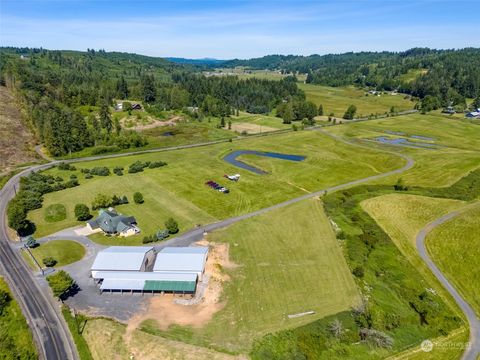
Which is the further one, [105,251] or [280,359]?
[105,251]

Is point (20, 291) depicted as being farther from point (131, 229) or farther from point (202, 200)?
point (202, 200)

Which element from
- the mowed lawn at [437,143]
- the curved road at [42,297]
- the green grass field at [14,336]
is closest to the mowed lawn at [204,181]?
the curved road at [42,297]

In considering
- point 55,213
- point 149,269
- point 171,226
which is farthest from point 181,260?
point 55,213

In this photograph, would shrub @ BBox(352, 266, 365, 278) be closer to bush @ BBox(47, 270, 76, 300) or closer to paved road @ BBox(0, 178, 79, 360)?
paved road @ BBox(0, 178, 79, 360)

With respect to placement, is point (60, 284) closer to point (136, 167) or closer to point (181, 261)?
point (181, 261)

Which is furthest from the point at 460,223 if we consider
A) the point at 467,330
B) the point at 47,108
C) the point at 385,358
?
the point at 47,108

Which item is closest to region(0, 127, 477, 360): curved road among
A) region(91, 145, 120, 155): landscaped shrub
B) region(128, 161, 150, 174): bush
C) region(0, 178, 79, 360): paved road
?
region(0, 178, 79, 360): paved road
